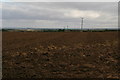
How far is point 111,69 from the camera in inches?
386

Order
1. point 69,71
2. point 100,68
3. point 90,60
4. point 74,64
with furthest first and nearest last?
point 90,60
point 74,64
point 100,68
point 69,71

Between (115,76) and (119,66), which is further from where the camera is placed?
(119,66)

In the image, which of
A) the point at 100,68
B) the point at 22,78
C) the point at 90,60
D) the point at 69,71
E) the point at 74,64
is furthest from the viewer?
the point at 90,60

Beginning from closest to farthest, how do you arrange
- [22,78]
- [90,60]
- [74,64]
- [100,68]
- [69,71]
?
[22,78] → [69,71] → [100,68] → [74,64] → [90,60]

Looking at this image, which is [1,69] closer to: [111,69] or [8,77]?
[8,77]

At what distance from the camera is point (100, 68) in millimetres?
9977

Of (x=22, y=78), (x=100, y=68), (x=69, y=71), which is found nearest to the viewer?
(x=22, y=78)

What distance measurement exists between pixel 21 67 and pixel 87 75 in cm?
320

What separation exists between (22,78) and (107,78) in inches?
123

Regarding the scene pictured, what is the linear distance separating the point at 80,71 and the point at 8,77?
2946 mm

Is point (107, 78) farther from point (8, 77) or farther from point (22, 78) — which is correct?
point (8, 77)

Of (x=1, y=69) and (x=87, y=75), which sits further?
(x=1, y=69)

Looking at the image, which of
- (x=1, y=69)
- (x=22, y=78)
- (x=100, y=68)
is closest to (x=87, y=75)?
(x=100, y=68)

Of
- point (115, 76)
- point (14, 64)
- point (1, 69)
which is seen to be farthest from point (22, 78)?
→ point (115, 76)
